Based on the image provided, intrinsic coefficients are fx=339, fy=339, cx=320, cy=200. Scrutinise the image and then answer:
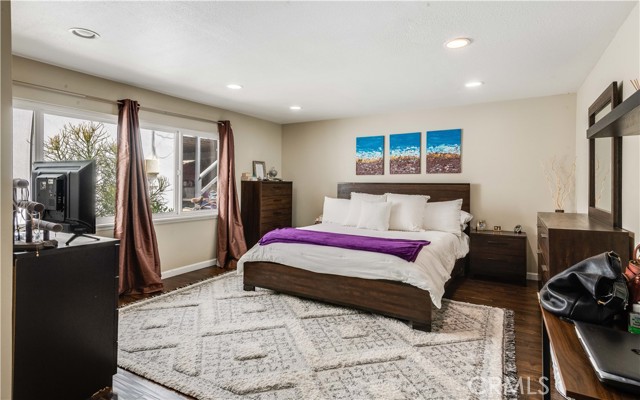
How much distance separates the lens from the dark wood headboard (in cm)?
455

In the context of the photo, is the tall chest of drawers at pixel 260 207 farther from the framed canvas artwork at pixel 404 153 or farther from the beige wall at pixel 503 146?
the framed canvas artwork at pixel 404 153

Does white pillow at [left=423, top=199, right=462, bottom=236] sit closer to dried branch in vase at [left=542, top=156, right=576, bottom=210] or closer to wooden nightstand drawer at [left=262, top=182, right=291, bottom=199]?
dried branch in vase at [left=542, top=156, right=576, bottom=210]

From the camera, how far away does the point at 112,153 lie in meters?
3.76

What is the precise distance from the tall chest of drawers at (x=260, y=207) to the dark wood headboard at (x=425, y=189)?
1.09 meters

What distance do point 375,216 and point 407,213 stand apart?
0.41 meters

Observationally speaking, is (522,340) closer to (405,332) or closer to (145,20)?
(405,332)

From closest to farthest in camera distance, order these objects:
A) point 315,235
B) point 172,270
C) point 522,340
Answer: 1. point 522,340
2. point 315,235
3. point 172,270

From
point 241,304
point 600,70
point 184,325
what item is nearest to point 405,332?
point 241,304

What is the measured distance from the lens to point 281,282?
3.46 metres

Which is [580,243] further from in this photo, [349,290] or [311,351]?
[311,351]

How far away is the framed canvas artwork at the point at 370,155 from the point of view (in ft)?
17.2

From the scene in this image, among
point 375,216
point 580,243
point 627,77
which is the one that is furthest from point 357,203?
point 627,77

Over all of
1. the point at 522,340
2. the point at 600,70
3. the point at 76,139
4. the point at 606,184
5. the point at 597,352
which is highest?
the point at 600,70

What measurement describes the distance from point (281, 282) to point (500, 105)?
3564mm
